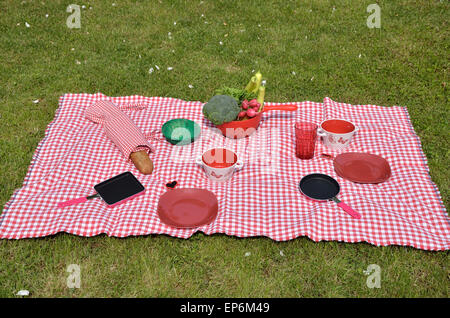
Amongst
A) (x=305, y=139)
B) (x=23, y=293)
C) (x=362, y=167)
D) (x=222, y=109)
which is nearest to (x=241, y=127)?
(x=222, y=109)

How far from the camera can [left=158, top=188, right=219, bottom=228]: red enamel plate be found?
392 cm

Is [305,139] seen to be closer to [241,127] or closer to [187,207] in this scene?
[241,127]

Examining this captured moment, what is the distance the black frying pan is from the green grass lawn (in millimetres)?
521

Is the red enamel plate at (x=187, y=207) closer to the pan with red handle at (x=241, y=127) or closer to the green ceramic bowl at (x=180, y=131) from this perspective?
the green ceramic bowl at (x=180, y=131)

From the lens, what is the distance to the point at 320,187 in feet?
14.1

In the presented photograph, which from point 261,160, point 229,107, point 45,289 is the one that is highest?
point 229,107

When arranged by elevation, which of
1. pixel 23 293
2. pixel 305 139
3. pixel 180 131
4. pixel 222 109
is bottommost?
pixel 23 293

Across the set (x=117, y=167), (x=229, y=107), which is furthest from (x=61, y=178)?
(x=229, y=107)

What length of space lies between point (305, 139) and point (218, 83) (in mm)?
2687

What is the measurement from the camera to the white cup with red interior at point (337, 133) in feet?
15.6

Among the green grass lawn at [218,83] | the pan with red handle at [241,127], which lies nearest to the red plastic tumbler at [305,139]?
the pan with red handle at [241,127]

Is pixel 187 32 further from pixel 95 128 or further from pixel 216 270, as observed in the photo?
pixel 216 270

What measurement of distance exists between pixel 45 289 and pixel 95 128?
2.40m
